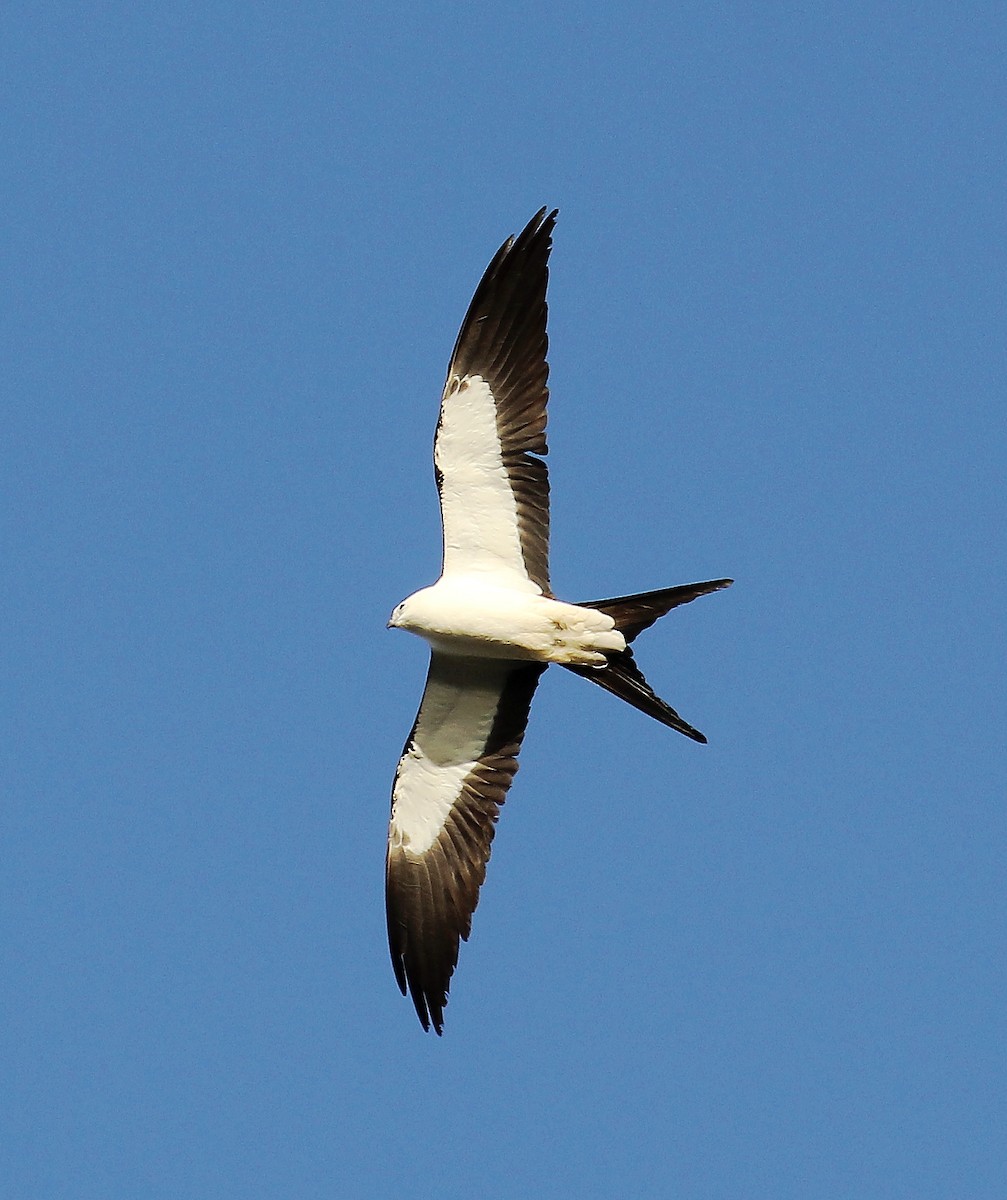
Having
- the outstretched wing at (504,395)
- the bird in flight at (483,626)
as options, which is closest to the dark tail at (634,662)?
the bird in flight at (483,626)

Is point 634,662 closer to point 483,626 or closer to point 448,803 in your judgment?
point 483,626

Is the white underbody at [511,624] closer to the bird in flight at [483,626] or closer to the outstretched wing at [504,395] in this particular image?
the bird in flight at [483,626]

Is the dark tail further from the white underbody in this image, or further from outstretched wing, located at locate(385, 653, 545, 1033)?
outstretched wing, located at locate(385, 653, 545, 1033)

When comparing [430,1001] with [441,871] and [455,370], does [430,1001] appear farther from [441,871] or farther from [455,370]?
[455,370]

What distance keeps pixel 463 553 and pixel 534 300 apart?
176cm

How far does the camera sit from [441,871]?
12398 mm

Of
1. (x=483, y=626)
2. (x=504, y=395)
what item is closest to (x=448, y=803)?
(x=483, y=626)

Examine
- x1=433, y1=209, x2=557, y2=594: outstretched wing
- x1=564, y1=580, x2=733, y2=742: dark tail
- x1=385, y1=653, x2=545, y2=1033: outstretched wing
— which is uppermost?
x1=433, y1=209, x2=557, y2=594: outstretched wing

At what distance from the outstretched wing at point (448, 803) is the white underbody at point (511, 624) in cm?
44

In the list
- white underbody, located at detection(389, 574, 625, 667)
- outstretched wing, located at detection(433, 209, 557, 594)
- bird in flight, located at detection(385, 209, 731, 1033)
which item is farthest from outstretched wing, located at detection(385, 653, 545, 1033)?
outstretched wing, located at detection(433, 209, 557, 594)

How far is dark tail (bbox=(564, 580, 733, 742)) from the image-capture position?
457 inches

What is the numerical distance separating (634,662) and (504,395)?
197 cm

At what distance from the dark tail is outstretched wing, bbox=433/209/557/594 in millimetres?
643

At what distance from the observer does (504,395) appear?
38.8 ft
